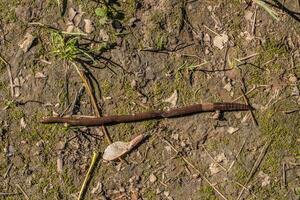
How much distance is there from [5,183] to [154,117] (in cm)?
121

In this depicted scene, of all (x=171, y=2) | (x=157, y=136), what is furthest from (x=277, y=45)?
(x=157, y=136)

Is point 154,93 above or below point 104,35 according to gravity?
below

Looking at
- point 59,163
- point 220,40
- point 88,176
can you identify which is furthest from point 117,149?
point 220,40

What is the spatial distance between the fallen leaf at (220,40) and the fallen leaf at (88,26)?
0.94 metres

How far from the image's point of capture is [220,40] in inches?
157

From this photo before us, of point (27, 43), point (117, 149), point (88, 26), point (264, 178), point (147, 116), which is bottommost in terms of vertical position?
point (264, 178)

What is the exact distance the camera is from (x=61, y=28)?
3.91m

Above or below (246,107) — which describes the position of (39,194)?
below

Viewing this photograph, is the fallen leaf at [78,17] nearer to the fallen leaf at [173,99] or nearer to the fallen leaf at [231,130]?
the fallen leaf at [173,99]

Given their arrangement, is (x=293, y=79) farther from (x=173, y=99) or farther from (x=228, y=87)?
(x=173, y=99)

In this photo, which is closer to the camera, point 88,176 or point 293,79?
point 88,176

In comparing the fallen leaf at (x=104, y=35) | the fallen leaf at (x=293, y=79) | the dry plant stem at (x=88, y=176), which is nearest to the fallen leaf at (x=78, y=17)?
the fallen leaf at (x=104, y=35)

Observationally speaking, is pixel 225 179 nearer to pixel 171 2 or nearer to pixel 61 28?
pixel 171 2

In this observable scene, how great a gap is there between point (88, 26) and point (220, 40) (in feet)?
3.32
